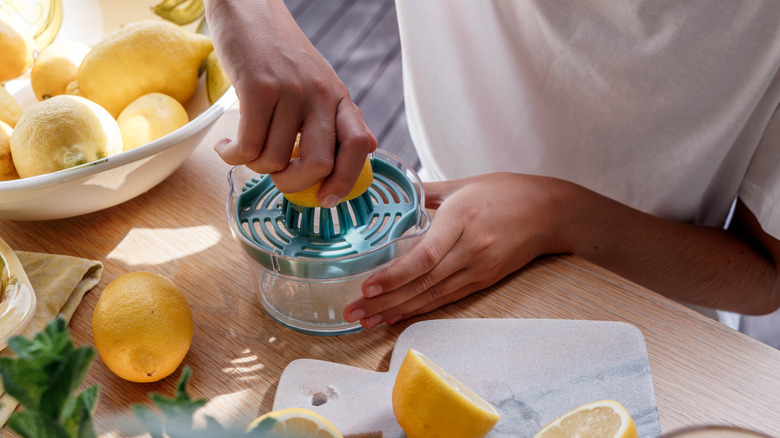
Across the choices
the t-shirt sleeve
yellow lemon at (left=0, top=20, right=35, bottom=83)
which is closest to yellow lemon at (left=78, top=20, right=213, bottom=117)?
yellow lemon at (left=0, top=20, right=35, bottom=83)

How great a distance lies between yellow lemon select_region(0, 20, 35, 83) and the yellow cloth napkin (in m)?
0.25

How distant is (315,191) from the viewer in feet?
1.93

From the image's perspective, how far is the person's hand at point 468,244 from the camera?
2.08 ft

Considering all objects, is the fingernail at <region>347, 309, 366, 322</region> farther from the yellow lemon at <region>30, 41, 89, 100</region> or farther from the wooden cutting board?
the yellow lemon at <region>30, 41, 89, 100</region>

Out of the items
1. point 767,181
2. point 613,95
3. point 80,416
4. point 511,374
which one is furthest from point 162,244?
point 767,181

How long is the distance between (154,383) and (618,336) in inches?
17.8

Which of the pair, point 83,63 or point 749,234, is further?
point 749,234

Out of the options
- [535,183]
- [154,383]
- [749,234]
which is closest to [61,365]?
[154,383]

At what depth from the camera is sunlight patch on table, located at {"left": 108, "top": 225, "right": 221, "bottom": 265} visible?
73 cm

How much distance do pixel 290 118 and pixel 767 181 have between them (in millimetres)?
609

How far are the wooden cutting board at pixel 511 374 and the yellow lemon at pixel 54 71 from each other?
0.47 metres

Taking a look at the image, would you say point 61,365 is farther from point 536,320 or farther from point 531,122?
point 531,122

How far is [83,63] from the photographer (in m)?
0.73

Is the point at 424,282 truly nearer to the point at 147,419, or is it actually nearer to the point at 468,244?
the point at 468,244
